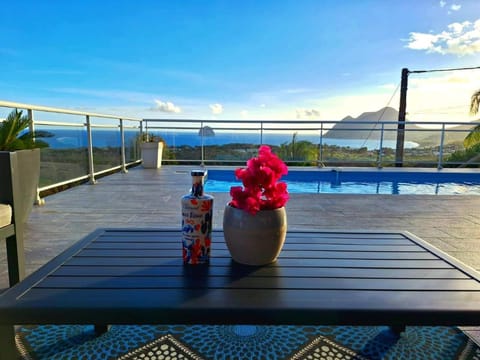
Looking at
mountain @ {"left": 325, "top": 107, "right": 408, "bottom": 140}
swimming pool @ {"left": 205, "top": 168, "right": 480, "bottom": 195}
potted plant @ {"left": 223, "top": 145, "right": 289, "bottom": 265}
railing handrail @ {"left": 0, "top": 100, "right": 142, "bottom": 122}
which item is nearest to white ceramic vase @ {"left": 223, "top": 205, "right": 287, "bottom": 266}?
potted plant @ {"left": 223, "top": 145, "right": 289, "bottom": 265}

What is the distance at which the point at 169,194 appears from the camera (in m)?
4.18

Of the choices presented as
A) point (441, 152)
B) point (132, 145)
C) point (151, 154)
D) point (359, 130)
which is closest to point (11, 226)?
point (151, 154)

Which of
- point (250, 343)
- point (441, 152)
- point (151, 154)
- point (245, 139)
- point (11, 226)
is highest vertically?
point (245, 139)

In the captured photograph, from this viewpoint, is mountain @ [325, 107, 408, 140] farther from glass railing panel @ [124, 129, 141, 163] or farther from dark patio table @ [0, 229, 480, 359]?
dark patio table @ [0, 229, 480, 359]

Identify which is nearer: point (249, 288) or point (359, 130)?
point (249, 288)

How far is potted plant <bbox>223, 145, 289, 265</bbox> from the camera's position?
37.8 inches

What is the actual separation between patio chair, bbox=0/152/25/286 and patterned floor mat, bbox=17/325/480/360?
1.07 feet

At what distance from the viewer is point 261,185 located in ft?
3.17

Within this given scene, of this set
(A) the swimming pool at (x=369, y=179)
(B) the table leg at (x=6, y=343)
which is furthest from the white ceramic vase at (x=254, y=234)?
(A) the swimming pool at (x=369, y=179)

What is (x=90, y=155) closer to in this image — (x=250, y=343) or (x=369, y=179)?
(x=250, y=343)

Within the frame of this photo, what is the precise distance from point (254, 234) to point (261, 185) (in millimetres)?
152

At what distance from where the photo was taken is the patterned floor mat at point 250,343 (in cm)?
124

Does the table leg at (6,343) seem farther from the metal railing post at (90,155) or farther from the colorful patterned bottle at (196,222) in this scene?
the metal railing post at (90,155)

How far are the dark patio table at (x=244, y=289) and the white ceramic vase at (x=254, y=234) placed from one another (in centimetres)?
4
